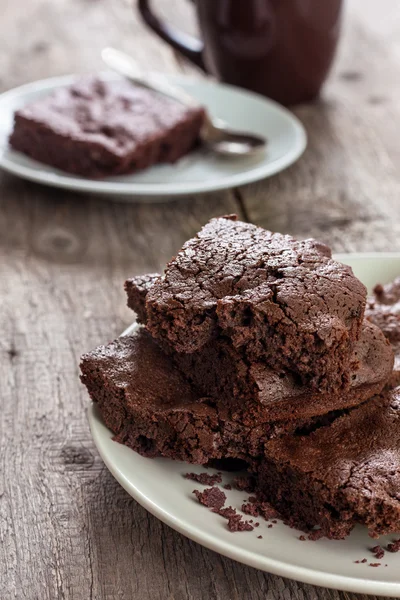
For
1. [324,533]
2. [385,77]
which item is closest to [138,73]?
[385,77]

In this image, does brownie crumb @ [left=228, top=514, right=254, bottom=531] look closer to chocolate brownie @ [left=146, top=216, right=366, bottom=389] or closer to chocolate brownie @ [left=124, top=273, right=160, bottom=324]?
chocolate brownie @ [left=146, top=216, right=366, bottom=389]

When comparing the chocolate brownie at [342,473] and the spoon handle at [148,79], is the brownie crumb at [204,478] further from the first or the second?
the spoon handle at [148,79]

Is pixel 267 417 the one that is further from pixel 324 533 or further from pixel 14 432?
pixel 14 432

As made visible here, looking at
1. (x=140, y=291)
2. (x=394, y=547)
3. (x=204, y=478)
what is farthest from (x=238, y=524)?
(x=140, y=291)

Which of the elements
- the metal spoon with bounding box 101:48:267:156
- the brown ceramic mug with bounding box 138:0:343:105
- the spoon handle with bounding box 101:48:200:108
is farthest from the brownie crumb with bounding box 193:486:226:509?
the brown ceramic mug with bounding box 138:0:343:105

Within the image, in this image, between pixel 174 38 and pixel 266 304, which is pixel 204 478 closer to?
pixel 266 304

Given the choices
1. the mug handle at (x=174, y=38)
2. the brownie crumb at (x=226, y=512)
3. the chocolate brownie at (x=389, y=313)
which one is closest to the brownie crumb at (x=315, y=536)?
the brownie crumb at (x=226, y=512)
